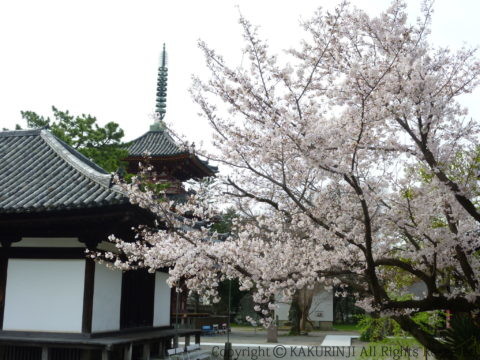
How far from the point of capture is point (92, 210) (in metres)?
9.55

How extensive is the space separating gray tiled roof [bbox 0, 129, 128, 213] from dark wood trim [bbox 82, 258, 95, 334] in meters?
1.33

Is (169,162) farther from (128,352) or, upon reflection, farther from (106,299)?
(128,352)

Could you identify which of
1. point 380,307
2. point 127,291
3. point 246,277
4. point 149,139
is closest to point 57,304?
point 127,291

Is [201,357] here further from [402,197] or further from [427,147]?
[427,147]

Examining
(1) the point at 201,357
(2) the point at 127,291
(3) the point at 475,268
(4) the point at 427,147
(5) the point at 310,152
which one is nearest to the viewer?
(5) the point at 310,152

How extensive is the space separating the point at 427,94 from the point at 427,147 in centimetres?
63

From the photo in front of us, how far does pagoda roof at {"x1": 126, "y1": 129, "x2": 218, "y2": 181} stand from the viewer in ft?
73.2

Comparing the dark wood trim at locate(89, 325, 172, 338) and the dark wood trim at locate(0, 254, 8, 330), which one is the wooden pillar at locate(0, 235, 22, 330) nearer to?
the dark wood trim at locate(0, 254, 8, 330)

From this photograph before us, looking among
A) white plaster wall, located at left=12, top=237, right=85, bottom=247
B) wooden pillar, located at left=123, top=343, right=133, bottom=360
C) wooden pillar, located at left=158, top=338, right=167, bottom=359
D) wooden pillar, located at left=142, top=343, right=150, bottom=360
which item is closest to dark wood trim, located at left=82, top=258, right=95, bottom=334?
white plaster wall, located at left=12, top=237, right=85, bottom=247

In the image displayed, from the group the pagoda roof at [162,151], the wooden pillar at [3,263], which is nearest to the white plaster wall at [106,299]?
the wooden pillar at [3,263]

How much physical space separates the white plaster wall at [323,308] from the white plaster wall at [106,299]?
28.5m

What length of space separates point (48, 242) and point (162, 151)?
13.0 m

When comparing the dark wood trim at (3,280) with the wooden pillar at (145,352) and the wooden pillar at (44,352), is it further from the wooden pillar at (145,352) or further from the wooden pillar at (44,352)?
the wooden pillar at (145,352)

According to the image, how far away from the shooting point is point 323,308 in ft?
127
